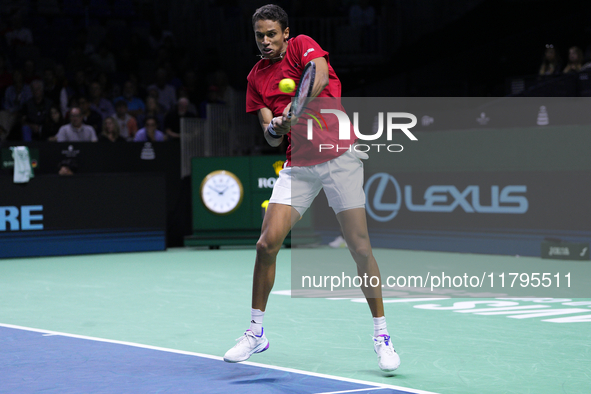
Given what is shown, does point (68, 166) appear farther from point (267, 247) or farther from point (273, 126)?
point (273, 126)

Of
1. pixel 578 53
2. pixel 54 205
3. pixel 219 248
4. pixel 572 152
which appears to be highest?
pixel 578 53

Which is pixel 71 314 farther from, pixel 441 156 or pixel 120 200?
pixel 441 156

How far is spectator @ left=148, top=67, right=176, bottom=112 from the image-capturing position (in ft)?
51.2

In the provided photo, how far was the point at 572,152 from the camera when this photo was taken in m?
10.8

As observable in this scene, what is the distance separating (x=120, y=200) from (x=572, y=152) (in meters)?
6.85

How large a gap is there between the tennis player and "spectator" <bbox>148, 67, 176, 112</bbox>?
11.0 m

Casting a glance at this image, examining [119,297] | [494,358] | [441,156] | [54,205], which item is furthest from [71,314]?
[441,156]

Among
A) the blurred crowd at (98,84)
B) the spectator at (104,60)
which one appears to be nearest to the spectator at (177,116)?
the blurred crowd at (98,84)

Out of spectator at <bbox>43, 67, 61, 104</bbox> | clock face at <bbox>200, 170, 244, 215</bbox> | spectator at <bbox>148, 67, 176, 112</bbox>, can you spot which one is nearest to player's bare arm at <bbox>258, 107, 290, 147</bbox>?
clock face at <bbox>200, 170, 244, 215</bbox>

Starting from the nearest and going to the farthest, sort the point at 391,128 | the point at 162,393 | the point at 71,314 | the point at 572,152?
1. the point at 162,393
2. the point at 71,314
3. the point at 572,152
4. the point at 391,128

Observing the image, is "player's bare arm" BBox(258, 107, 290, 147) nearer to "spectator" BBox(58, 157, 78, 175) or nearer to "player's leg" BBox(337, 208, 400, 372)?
"player's leg" BBox(337, 208, 400, 372)

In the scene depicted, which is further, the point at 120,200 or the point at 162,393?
the point at 120,200

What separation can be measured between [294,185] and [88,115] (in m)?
9.97

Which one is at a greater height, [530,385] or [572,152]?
[572,152]
